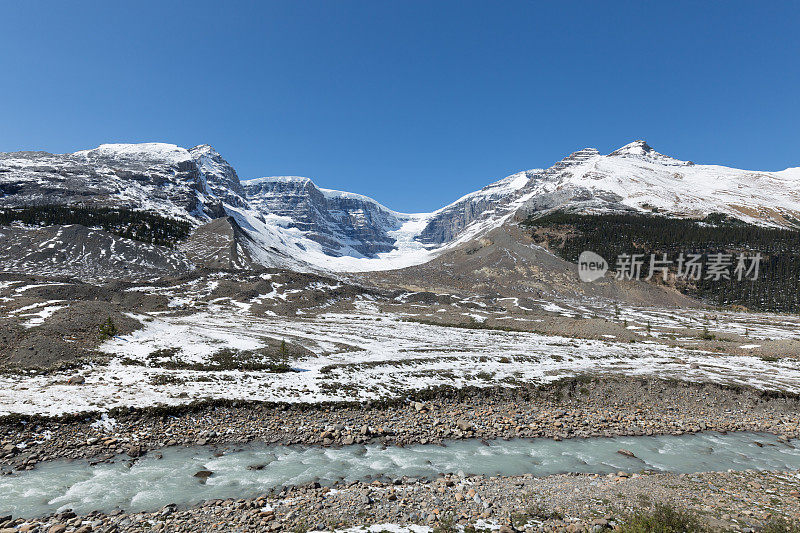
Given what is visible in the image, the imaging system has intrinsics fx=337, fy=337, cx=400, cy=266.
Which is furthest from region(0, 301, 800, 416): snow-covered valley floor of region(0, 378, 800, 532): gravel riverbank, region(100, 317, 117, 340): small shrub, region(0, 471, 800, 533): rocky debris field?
region(0, 471, 800, 533): rocky debris field

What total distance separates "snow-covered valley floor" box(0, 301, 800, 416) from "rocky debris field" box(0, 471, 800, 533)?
10.1 meters

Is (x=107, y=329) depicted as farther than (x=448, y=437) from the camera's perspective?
Yes

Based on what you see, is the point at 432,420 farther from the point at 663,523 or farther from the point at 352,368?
the point at 663,523

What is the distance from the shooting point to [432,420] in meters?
21.5

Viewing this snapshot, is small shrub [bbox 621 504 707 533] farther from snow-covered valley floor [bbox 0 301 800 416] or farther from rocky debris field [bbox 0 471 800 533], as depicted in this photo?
snow-covered valley floor [bbox 0 301 800 416]

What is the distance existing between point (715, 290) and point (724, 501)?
187561 millimetres

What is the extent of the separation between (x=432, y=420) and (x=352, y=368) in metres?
12.2

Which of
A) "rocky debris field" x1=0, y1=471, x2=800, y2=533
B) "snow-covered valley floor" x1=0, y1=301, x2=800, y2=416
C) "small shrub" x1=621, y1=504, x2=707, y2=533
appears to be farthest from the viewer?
"snow-covered valley floor" x1=0, y1=301, x2=800, y2=416

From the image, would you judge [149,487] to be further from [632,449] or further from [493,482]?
[632,449]

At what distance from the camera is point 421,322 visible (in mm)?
72875

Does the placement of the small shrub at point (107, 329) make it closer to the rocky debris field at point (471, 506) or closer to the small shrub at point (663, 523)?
the rocky debris field at point (471, 506)

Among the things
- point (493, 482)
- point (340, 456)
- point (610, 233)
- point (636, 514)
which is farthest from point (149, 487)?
point (610, 233)

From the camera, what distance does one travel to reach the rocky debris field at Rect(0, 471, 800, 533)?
11.0m

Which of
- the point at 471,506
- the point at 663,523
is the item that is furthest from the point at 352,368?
the point at 663,523
